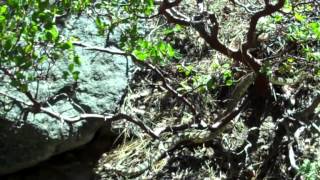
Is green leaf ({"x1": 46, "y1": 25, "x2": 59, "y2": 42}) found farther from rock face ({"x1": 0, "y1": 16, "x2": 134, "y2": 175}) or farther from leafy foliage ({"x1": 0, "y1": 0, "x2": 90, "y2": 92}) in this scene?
rock face ({"x1": 0, "y1": 16, "x2": 134, "y2": 175})

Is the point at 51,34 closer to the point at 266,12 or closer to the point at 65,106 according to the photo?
the point at 266,12

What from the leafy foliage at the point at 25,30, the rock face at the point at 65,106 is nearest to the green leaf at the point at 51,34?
the leafy foliage at the point at 25,30

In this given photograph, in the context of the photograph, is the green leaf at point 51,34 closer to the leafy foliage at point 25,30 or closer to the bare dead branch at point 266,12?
the leafy foliage at point 25,30

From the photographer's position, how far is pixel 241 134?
3404 millimetres

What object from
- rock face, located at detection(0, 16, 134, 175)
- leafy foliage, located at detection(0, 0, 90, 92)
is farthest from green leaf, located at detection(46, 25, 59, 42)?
rock face, located at detection(0, 16, 134, 175)

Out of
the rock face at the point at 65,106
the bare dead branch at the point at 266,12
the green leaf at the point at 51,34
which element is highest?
the bare dead branch at the point at 266,12

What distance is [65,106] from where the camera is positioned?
3.17m

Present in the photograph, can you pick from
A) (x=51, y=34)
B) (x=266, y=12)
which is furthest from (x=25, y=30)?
(x=266, y=12)

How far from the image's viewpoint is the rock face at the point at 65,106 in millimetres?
3088

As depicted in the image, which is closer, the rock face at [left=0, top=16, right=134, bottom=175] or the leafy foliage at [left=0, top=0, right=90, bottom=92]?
the leafy foliage at [left=0, top=0, right=90, bottom=92]

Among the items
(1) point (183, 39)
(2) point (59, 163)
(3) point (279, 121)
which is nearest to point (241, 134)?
(3) point (279, 121)

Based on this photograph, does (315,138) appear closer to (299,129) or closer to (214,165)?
(299,129)

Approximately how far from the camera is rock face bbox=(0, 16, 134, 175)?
10.1 ft

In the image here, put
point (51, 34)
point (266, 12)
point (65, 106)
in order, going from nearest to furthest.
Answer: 1. point (51, 34)
2. point (266, 12)
3. point (65, 106)
